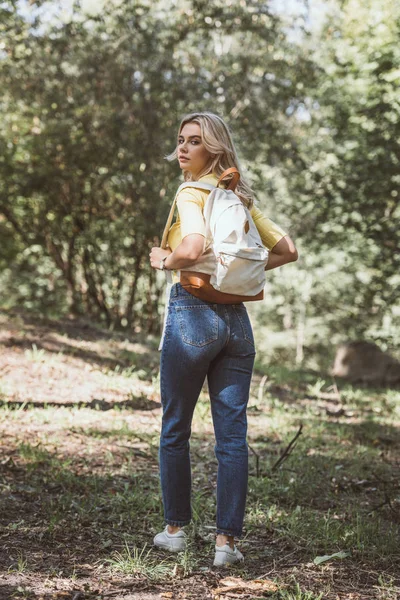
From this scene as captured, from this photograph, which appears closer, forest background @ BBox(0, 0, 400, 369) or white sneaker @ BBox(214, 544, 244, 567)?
white sneaker @ BBox(214, 544, 244, 567)

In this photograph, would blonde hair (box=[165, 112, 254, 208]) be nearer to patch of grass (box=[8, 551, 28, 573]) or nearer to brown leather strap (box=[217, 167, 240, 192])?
brown leather strap (box=[217, 167, 240, 192])

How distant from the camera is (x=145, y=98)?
10688 mm

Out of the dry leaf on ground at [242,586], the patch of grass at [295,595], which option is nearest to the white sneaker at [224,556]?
the dry leaf on ground at [242,586]

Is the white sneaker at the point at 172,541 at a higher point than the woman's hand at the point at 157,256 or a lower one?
lower

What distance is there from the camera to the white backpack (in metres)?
2.54

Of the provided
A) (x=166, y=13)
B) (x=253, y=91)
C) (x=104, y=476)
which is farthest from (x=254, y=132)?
(x=104, y=476)

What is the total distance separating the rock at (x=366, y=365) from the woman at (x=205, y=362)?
867cm

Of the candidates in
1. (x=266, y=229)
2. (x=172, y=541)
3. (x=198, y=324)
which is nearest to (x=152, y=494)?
(x=172, y=541)

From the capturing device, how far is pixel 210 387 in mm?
2818

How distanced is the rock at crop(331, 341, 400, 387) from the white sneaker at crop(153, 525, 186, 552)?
8.61m

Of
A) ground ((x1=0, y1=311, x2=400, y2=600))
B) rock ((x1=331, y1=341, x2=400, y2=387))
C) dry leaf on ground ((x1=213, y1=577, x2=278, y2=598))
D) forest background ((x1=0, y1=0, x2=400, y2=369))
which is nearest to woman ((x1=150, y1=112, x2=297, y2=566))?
dry leaf on ground ((x1=213, y1=577, x2=278, y2=598))

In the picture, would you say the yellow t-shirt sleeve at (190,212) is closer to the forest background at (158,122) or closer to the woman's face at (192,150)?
the woman's face at (192,150)

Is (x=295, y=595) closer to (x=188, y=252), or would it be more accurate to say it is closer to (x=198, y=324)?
(x=198, y=324)

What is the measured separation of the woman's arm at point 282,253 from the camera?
2.88 meters
